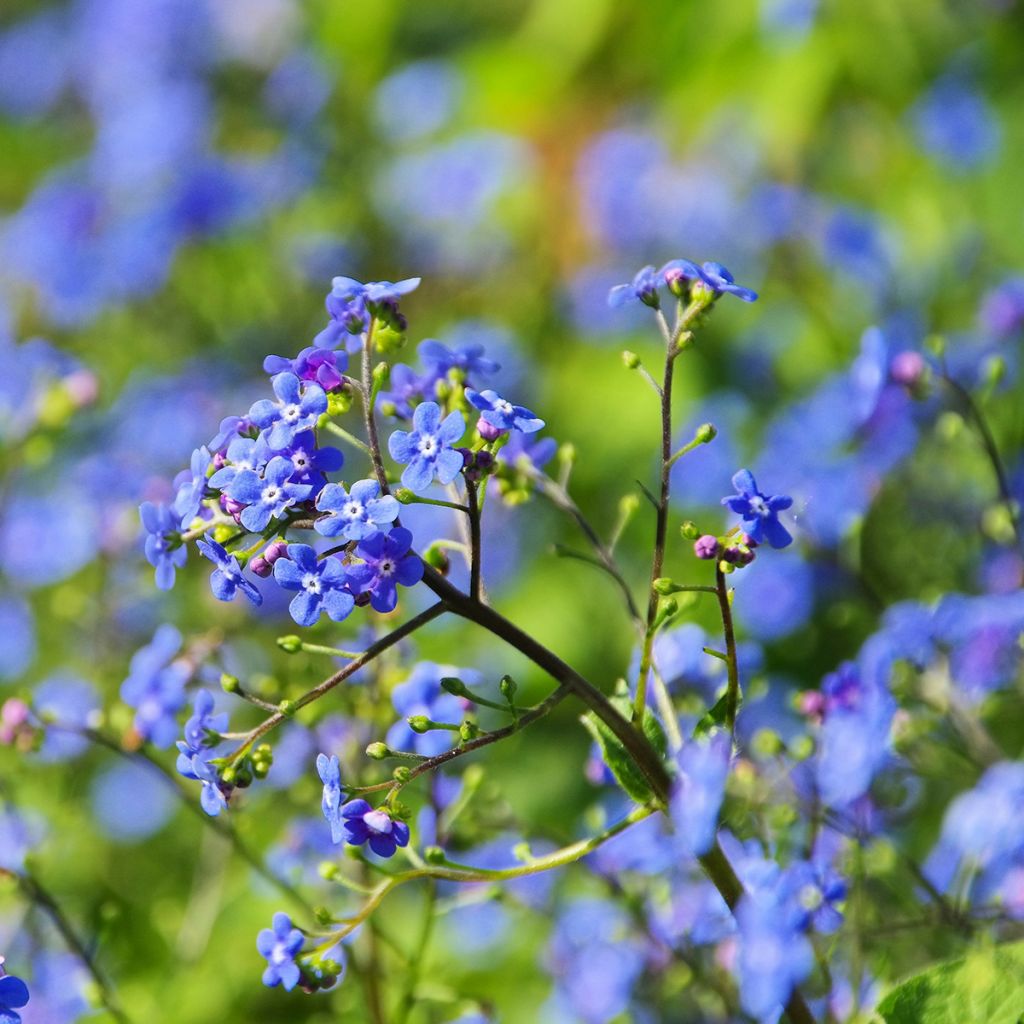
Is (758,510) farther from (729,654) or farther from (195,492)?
(195,492)

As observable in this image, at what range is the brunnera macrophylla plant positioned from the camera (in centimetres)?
113

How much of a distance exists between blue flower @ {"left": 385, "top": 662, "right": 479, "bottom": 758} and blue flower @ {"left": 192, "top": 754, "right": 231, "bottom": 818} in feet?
1.05

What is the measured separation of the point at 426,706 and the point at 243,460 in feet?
1.67

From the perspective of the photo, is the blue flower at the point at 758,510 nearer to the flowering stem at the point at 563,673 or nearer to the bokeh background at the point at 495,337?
the flowering stem at the point at 563,673

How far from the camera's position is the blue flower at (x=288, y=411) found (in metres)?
1.15

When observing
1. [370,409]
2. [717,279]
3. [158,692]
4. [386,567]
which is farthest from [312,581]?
[158,692]

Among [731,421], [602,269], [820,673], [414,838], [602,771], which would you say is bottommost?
[602,771]

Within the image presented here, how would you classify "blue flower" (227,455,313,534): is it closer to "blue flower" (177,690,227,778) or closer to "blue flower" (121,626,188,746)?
"blue flower" (177,690,227,778)

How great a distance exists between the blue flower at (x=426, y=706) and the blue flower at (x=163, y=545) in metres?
0.39

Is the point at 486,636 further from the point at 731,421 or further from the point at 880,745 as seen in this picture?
the point at 880,745

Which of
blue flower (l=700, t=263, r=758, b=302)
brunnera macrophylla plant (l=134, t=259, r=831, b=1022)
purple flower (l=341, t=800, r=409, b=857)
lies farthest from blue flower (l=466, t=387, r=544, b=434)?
purple flower (l=341, t=800, r=409, b=857)

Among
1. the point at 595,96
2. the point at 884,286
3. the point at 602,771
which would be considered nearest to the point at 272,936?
the point at 602,771

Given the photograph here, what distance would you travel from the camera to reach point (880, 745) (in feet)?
4.87

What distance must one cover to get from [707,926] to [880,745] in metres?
0.35
